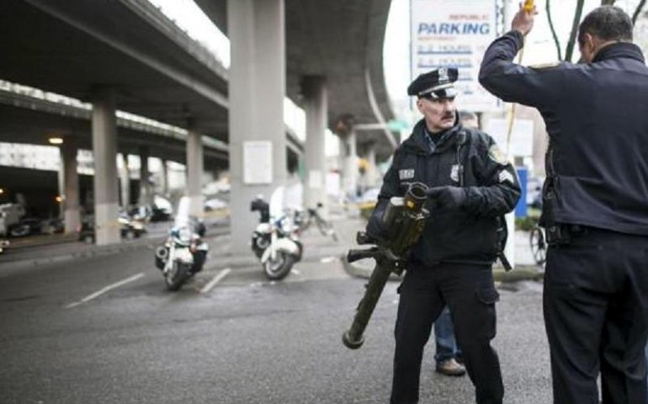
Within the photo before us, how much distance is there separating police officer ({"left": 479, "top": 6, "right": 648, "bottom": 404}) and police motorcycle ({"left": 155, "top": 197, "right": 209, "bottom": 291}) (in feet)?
27.4

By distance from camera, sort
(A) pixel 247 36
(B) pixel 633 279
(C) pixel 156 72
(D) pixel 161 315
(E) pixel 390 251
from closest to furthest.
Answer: (B) pixel 633 279 → (E) pixel 390 251 → (D) pixel 161 315 → (A) pixel 247 36 → (C) pixel 156 72

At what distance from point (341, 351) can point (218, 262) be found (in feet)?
28.1

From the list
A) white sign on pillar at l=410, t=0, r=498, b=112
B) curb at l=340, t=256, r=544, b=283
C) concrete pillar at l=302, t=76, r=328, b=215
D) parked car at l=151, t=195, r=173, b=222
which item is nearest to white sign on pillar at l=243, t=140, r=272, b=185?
parked car at l=151, t=195, r=173, b=222

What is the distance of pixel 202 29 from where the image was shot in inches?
702

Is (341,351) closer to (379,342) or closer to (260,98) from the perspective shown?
(379,342)

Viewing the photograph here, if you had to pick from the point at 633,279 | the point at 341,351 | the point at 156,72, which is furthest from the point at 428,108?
the point at 156,72

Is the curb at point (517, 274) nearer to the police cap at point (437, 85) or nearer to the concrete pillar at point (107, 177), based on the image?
the police cap at point (437, 85)

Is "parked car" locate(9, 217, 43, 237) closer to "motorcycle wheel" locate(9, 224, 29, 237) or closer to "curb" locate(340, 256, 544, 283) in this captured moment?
"motorcycle wheel" locate(9, 224, 29, 237)

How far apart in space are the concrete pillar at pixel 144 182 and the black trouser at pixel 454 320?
11.0 meters

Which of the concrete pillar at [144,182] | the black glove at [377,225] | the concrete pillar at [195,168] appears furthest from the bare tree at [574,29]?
the concrete pillar at [195,168]

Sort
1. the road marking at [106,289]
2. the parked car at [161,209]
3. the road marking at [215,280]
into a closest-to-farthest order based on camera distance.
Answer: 1. the road marking at [106,289]
2. the road marking at [215,280]
3. the parked car at [161,209]

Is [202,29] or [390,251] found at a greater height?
[202,29]

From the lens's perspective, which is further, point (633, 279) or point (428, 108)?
point (428, 108)

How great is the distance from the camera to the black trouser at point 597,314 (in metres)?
2.99
